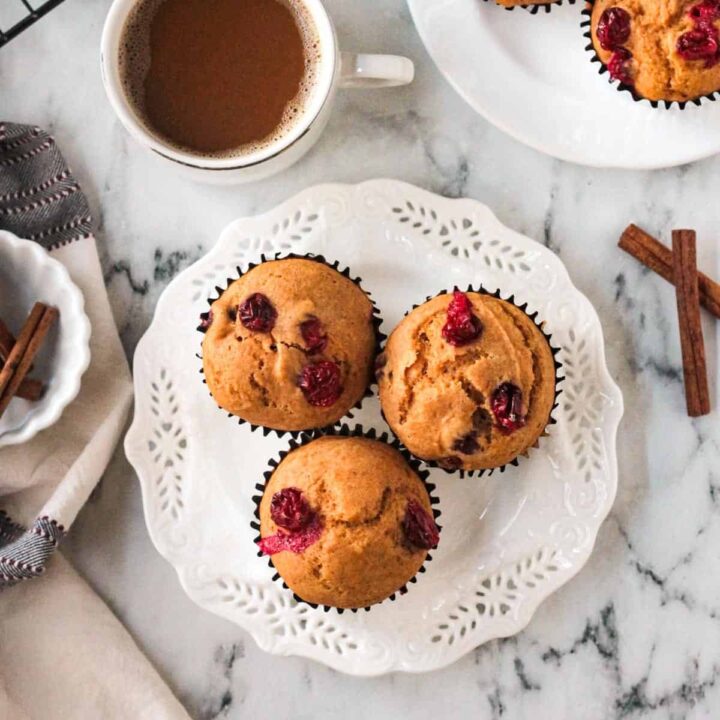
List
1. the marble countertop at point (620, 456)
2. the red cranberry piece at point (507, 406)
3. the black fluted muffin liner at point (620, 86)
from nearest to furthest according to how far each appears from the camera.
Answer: the red cranberry piece at point (507, 406) → the black fluted muffin liner at point (620, 86) → the marble countertop at point (620, 456)

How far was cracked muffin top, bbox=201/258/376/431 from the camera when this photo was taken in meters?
1.56

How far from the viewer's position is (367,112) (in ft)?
6.20

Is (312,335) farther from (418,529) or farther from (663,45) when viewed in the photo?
(663,45)

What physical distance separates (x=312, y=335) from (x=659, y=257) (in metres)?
0.73

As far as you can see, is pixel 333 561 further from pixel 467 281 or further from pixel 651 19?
pixel 651 19

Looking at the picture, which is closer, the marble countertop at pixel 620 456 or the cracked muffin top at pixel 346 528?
the cracked muffin top at pixel 346 528

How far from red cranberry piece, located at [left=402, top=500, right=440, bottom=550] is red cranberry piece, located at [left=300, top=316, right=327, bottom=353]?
30 cm

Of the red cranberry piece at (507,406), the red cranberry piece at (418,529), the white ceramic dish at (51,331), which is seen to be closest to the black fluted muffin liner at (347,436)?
the red cranberry piece at (418,529)

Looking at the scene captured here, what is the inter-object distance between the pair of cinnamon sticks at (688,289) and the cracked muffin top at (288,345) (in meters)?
0.58

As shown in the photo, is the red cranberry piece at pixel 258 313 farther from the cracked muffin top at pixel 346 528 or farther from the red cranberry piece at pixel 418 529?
the red cranberry piece at pixel 418 529

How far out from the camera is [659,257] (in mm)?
1847

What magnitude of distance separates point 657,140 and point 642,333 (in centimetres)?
37

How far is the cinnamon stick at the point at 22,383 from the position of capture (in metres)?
1.80

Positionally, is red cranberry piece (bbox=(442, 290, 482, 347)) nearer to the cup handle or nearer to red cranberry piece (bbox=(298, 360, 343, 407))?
red cranberry piece (bbox=(298, 360, 343, 407))
